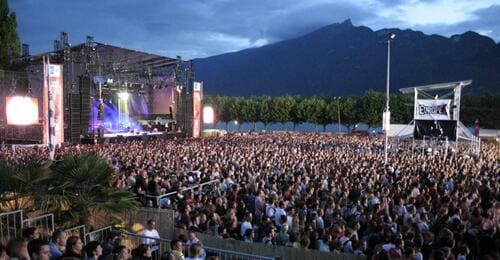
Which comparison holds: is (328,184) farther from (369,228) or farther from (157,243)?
(157,243)

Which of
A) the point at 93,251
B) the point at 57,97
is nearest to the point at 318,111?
the point at 57,97

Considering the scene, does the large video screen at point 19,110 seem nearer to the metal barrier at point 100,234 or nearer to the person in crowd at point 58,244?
the metal barrier at point 100,234

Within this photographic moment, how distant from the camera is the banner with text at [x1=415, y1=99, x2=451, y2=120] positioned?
2519cm

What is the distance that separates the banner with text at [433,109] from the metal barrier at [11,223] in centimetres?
2341

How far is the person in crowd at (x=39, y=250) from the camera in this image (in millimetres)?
4691

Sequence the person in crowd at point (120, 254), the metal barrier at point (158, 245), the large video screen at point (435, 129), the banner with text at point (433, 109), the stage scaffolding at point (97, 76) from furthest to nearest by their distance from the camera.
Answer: the stage scaffolding at point (97, 76), the banner with text at point (433, 109), the large video screen at point (435, 129), the metal barrier at point (158, 245), the person in crowd at point (120, 254)

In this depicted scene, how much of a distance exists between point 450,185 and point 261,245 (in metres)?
7.91

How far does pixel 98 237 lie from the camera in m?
7.62

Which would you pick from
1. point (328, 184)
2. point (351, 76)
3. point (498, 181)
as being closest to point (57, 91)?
point (328, 184)

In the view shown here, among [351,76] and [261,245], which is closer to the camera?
[261,245]

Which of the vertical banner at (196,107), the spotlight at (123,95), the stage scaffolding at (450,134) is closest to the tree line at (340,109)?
the spotlight at (123,95)

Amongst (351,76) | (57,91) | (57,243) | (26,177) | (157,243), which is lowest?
(157,243)

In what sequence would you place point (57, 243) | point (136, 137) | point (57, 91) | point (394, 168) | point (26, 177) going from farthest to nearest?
point (136, 137) → point (57, 91) → point (394, 168) → point (26, 177) → point (57, 243)

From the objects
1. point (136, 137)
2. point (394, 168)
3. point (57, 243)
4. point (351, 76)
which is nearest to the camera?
point (57, 243)
